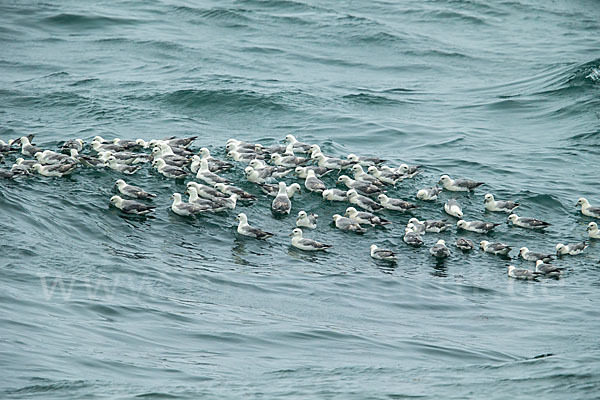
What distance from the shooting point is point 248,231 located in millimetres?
21438

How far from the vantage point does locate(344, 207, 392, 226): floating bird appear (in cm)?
2250

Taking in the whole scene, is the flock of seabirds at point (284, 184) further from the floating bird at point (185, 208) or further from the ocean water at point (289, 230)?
the ocean water at point (289, 230)

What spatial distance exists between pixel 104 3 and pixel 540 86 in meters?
22.5

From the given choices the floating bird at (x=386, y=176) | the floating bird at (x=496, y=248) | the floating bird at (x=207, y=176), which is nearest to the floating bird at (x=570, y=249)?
the floating bird at (x=496, y=248)

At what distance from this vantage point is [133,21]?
147 ft

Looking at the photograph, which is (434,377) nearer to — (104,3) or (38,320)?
(38,320)

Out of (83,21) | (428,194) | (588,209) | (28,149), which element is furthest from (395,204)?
(83,21)

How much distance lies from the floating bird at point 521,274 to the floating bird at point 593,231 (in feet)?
10.0

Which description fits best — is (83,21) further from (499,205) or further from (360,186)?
(499,205)

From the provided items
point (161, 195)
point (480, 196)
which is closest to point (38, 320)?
point (161, 195)

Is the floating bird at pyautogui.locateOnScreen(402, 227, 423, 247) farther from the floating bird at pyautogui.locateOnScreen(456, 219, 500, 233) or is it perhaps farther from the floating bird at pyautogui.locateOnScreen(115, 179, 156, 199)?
the floating bird at pyautogui.locateOnScreen(115, 179, 156, 199)

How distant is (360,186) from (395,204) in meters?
1.18

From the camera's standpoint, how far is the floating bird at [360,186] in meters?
24.0

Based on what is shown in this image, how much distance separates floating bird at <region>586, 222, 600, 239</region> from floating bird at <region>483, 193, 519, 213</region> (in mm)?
2026
